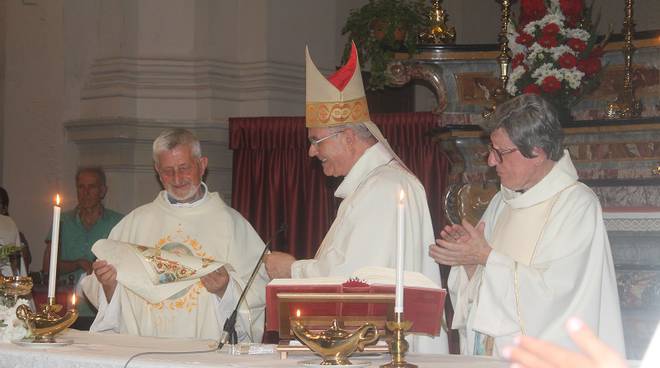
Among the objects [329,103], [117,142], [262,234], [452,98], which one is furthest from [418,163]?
[329,103]

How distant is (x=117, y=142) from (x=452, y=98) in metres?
3.00

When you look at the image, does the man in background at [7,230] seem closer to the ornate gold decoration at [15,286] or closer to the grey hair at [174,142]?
the grey hair at [174,142]

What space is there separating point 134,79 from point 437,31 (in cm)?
274

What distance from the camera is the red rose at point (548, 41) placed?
7301 millimetres

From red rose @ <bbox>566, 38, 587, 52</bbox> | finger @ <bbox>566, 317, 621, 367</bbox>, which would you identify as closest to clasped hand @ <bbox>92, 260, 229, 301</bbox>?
red rose @ <bbox>566, 38, 587, 52</bbox>

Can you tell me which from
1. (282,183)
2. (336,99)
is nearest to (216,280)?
(336,99)

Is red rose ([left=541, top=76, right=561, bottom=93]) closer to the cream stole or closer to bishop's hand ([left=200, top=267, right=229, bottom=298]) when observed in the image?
the cream stole

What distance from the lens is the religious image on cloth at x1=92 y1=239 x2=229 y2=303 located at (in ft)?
16.8

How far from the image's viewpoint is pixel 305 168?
8898 millimetres

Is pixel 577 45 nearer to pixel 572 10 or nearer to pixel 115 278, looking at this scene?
pixel 572 10

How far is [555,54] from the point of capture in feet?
24.0

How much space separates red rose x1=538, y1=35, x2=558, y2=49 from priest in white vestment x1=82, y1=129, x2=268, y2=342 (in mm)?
2505

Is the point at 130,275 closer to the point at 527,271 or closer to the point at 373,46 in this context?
the point at 527,271

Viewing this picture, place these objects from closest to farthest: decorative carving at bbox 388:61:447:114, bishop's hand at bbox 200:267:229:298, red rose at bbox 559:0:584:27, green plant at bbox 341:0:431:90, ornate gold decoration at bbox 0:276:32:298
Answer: ornate gold decoration at bbox 0:276:32:298, bishop's hand at bbox 200:267:229:298, red rose at bbox 559:0:584:27, decorative carving at bbox 388:61:447:114, green plant at bbox 341:0:431:90
